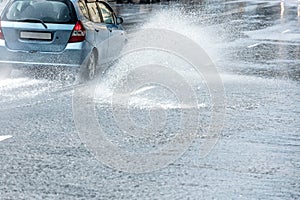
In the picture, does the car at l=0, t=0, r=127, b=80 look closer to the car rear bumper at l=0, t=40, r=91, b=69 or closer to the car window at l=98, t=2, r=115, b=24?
the car rear bumper at l=0, t=40, r=91, b=69

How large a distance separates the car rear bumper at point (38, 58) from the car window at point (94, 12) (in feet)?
4.20

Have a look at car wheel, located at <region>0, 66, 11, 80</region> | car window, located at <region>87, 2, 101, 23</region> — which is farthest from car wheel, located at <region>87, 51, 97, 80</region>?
car wheel, located at <region>0, 66, 11, 80</region>

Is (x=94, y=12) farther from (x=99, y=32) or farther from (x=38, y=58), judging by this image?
(x=38, y=58)

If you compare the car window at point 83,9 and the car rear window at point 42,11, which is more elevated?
the car rear window at point 42,11

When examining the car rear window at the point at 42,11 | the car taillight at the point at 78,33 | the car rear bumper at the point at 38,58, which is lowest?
the car rear bumper at the point at 38,58

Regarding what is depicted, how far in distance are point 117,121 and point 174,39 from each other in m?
11.5

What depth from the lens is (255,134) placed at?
334 inches

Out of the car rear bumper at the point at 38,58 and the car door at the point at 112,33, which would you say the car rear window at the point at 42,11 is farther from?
the car door at the point at 112,33

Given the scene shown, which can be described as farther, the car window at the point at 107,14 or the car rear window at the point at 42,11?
the car window at the point at 107,14

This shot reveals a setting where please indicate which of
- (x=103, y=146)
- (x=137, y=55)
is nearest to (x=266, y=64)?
(x=137, y=55)

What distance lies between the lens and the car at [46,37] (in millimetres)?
12039

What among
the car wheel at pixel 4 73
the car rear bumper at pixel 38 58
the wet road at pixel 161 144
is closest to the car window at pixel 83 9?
the car rear bumper at pixel 38 58

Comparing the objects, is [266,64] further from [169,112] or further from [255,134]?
[255,134]

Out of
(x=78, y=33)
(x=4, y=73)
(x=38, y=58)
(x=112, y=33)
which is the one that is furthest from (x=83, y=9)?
(x=4, y=73)
